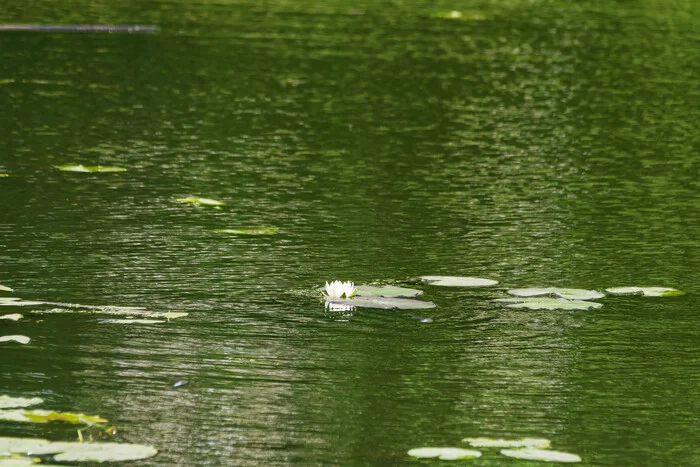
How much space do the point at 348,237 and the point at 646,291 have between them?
1.36 m

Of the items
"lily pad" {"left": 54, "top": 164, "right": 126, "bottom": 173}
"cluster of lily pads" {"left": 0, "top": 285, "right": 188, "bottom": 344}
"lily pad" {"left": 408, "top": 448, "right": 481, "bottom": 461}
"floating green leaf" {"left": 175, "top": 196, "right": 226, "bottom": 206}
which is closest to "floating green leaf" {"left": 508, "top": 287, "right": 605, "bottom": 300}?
"cluster of lily pads" {"left": 0, "top": 285, "right": 188, "bottom": 344}

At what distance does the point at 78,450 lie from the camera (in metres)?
3.35

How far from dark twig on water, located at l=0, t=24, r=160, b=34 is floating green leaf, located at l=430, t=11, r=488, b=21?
11.1 ft

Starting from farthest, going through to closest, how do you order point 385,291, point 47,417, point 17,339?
point 385,291 < point 17,339 < point 47,417

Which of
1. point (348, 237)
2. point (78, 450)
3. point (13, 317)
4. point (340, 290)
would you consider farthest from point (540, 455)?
point (348, 237)

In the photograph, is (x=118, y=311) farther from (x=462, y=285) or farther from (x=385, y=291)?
(x=462, y=285)

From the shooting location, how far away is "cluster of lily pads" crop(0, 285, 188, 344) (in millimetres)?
4574

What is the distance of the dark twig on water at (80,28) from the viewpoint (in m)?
11.9

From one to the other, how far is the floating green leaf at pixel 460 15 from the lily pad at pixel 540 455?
11001 mm

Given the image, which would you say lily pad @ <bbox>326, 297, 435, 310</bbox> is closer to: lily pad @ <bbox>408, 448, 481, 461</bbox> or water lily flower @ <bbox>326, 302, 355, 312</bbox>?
water lily flower @ <bbox>326, 302, 355, 312</bbox>

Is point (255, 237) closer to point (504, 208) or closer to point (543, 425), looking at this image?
point (504, 208)

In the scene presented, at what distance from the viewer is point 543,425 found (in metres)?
3.76

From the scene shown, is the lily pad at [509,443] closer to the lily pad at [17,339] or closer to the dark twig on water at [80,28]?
the lily pad at [17,339]

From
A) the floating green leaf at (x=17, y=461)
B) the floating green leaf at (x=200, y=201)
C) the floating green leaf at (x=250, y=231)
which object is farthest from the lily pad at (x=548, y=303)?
the floating green leaf at (x=17, y=461)
